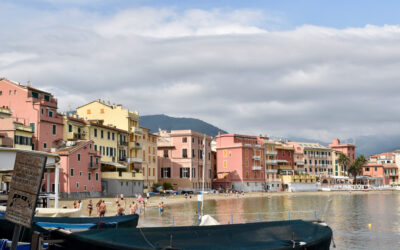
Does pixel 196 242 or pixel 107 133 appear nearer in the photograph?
pixel 196 242

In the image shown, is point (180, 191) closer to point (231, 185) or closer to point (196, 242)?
point (231, 185)

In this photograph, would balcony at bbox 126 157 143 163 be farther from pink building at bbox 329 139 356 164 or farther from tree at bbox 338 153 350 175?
pink building at bbox 329 139 356 164

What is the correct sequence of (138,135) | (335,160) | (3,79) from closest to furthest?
(3,79)
(138,135)
(335,160)

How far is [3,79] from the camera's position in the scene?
235 ft

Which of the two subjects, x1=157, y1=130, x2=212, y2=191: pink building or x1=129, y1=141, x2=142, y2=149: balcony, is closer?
x1=129, y1=141, x2=142, y2=149: balcony

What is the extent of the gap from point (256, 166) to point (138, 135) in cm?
4693

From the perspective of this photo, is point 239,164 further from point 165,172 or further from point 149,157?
point 149,157

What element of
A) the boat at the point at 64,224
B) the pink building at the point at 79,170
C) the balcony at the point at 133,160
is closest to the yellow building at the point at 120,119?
the balcony at the point at 133,160

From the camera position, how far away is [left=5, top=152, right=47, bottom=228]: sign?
877cm

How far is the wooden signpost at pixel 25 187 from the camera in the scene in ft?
28.8

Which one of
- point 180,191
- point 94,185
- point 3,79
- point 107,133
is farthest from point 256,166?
point 3,79

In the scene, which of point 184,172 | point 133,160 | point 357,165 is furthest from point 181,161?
point 357,165

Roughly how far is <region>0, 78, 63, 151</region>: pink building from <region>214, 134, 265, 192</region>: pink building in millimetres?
62839

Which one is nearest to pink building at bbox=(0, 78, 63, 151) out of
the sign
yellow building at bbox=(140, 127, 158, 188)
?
yellow building at bbox=(140, 127, 158, 188)
